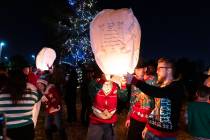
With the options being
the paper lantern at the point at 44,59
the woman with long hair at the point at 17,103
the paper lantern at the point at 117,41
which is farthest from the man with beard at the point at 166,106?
the paper lantern at the point at 44,59

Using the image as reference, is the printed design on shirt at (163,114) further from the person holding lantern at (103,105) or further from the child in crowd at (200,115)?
the person holding lantern at (103,105)

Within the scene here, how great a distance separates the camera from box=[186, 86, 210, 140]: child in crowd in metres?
6.40

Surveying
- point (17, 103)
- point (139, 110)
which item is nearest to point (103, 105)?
point (139, 110)

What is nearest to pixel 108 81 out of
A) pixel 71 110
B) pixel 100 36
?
pixel 100 36

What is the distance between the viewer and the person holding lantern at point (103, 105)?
7.52 metres

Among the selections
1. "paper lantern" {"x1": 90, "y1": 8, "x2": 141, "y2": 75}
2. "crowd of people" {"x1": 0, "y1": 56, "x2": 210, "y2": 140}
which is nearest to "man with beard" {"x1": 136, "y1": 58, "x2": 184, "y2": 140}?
"crowd of people" {"x1": 0, "y1": 56, "x2": 210, "y2": 140}

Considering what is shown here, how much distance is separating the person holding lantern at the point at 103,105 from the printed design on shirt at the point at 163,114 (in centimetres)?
106

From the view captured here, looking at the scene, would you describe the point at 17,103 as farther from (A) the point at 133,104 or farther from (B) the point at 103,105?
(A) the point at 133,104

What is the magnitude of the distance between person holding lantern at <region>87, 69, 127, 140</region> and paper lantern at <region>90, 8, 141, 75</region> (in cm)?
108

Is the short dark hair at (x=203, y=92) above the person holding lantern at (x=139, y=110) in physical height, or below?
above

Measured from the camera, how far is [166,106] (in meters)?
6.45

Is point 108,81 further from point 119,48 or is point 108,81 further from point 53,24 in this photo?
point 53,24

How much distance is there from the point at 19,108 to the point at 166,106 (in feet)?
7.15

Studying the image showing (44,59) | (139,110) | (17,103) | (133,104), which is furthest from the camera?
(44,59)
